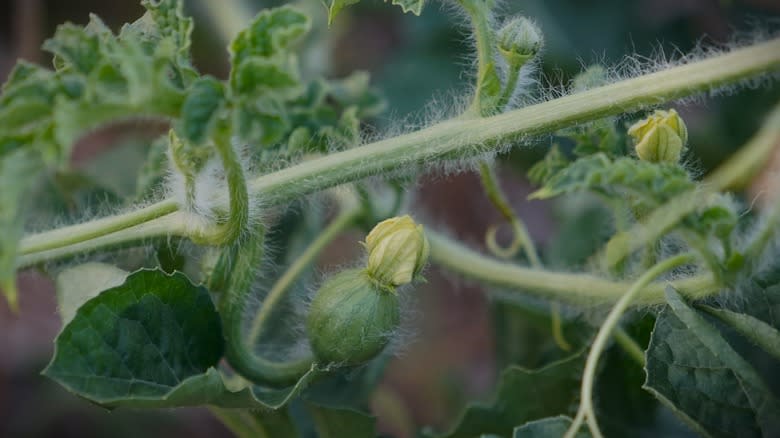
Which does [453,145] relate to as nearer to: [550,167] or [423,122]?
[550,167]

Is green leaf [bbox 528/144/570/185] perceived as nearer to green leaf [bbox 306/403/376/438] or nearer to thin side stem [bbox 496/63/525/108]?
thin side stem [bbox 496/63/525/108]

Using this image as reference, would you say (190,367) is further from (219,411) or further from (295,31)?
(295,31)

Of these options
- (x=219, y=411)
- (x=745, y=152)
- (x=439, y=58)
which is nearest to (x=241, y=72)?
(x=219, y=411)

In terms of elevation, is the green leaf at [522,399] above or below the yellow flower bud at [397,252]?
below

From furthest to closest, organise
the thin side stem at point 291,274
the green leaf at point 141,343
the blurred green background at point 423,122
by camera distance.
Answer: the blurred green background at point 423,122
the thin side stem at point 291,274
the green leaf at point 141,343

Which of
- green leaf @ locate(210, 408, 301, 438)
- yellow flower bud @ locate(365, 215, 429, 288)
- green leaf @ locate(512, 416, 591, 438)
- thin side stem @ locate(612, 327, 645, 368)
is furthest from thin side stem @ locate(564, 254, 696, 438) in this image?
green leaf @ locate(210, 408, 301, 438)

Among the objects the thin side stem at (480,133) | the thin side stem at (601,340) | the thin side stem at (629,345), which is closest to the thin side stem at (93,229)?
the thin side stem at (480,133)

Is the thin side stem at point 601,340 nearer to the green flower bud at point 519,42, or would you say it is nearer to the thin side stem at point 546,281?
the thin side stem at point 546,281
